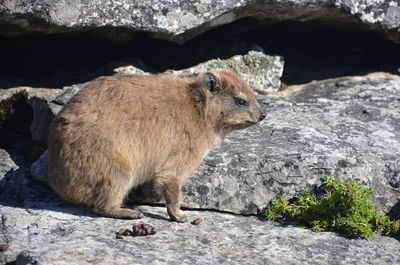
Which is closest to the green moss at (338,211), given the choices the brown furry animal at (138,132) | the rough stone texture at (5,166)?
the brown furry animal at (138,132)

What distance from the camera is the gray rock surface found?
219 inches

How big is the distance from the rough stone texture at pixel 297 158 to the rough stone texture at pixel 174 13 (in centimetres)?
129

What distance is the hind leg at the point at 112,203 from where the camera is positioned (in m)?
6.53

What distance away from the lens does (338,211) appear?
6660 millimetres

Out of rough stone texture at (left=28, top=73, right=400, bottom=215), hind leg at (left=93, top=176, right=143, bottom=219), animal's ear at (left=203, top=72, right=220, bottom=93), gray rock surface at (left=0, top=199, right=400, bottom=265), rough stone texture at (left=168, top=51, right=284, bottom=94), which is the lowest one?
gray rock surface at (left=0, top=199, right=400, bottom=265)

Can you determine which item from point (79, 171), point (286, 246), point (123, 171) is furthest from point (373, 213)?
point (79, 171)

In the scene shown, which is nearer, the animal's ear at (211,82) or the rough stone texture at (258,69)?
the animal's ear at (211,82)

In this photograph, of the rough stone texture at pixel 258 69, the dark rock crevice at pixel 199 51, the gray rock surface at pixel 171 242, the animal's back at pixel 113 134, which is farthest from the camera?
the rough stone texture at pixel 258 69

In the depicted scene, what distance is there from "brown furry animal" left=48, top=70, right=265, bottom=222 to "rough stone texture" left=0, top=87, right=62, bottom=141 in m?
1.27

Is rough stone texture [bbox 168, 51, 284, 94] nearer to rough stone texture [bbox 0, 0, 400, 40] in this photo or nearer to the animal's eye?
rough stone texture [bbox 0, 0, 400, 40]

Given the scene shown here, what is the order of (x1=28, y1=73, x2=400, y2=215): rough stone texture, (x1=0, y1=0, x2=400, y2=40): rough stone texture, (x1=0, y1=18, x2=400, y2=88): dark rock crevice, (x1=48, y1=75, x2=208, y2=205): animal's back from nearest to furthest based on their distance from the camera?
(x1=48, y1=75, x2=208, y2=205): animal's back < (x1=28, y1=73, x2=400, y2=215): rough stone texture < (x1=0, y1=0, x2=400, y2=40): rough stone texture < (x1=0, y1=18, x2=400, y2=88): dark rock crevice

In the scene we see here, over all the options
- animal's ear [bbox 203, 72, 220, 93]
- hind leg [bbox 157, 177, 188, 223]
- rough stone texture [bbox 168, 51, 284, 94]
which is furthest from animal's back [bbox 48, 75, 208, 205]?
rough stone texture [bbox 168, 51, 284, 94]

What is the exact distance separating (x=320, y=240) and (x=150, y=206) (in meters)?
1.93

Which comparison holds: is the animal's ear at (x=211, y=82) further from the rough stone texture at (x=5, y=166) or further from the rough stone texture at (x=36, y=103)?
the rough stone texture at (x=5, y=166)
